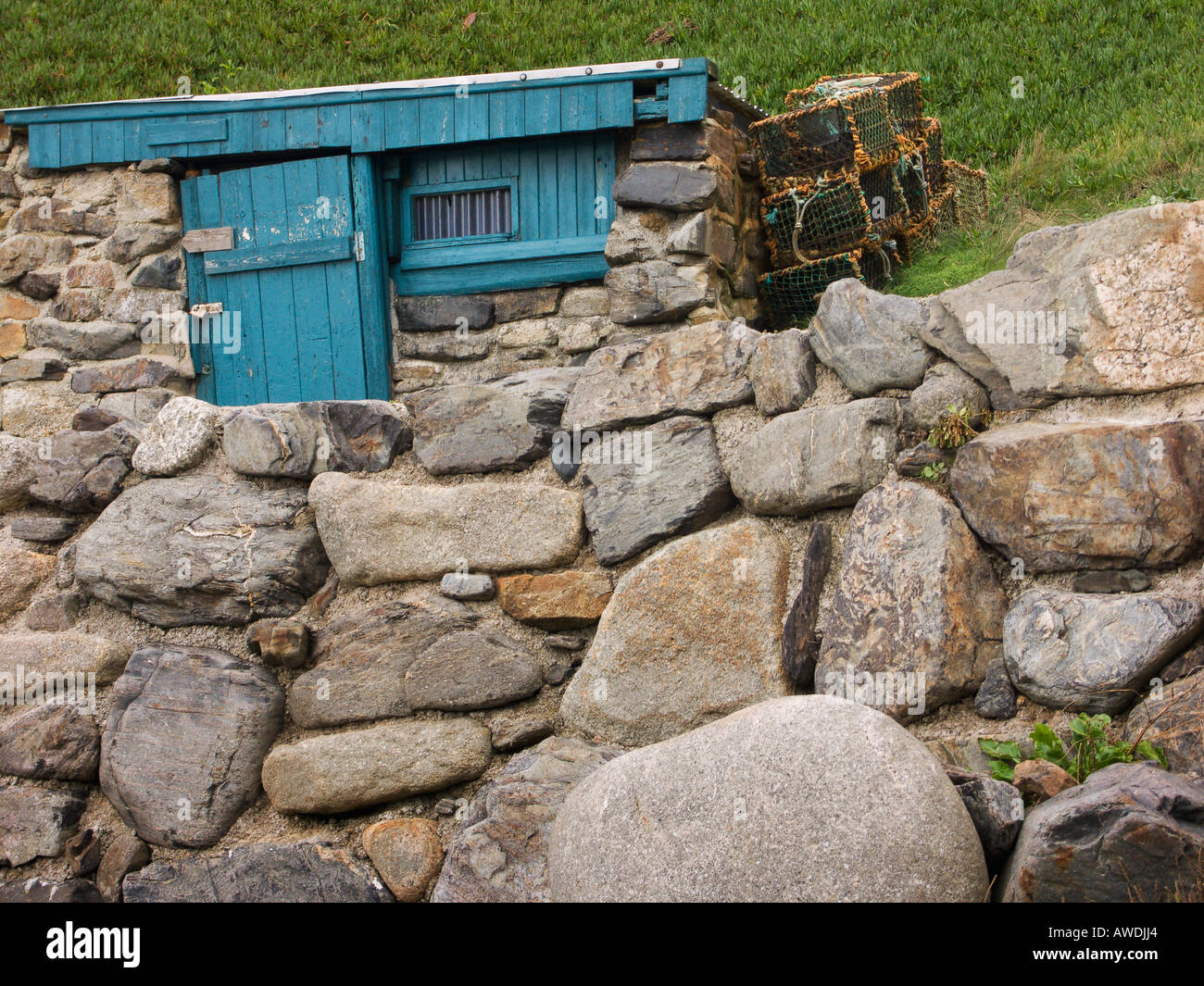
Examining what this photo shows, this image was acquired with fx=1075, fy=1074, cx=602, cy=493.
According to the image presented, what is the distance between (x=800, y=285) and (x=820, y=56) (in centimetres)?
366

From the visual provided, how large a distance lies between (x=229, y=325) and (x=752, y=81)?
4660mm

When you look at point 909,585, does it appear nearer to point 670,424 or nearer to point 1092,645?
point 1092,645

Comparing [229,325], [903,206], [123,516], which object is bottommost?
[123,516]

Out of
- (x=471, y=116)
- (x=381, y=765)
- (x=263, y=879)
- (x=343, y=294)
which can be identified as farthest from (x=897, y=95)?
(x=263, y=879)

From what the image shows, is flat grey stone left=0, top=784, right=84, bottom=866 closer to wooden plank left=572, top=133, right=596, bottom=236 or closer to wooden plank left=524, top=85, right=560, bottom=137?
wooden plank left=572, top=133, right=596, bottom=236

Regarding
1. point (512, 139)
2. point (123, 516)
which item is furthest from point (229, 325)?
point (123, 516)

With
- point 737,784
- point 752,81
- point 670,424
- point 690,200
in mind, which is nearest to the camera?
point 737,784

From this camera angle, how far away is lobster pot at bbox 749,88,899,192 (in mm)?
5836

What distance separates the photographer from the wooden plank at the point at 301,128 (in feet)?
20.9

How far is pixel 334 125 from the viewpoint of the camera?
6336 millimetres

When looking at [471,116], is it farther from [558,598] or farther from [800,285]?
[558,598]

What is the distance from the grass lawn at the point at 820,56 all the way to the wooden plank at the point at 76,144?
241 cm

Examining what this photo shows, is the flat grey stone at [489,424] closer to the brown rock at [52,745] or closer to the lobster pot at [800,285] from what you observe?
the brown rock at [52,745]

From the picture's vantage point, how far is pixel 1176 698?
2.60 meters
